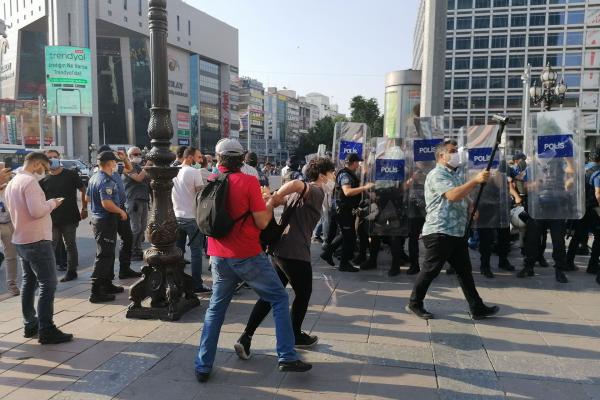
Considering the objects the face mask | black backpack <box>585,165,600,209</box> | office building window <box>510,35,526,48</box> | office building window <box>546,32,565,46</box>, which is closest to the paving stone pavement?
the face mask

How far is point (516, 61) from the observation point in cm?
7062

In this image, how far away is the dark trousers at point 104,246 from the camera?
18.0 ft

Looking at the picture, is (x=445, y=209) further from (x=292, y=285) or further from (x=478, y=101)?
(x=478, y=101)

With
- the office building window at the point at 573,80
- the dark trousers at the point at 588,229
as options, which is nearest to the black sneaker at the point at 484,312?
the dark trousers at the point at 588,229

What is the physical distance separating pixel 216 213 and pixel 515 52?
7813cm

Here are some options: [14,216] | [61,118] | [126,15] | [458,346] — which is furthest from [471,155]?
[126,15]

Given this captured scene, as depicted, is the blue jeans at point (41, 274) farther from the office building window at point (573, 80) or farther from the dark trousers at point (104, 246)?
the office building window at point (573, 80)

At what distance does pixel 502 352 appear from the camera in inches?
156

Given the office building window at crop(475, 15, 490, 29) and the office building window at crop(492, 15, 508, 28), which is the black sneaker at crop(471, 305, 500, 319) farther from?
the office building window at crop(492, 15, 508, 28)

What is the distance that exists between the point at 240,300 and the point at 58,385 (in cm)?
232

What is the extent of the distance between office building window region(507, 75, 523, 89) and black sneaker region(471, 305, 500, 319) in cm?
7518

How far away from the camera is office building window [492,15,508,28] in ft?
228

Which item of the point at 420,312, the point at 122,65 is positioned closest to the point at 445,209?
the point at 420,312

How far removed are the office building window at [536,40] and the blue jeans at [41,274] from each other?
3081 inches
